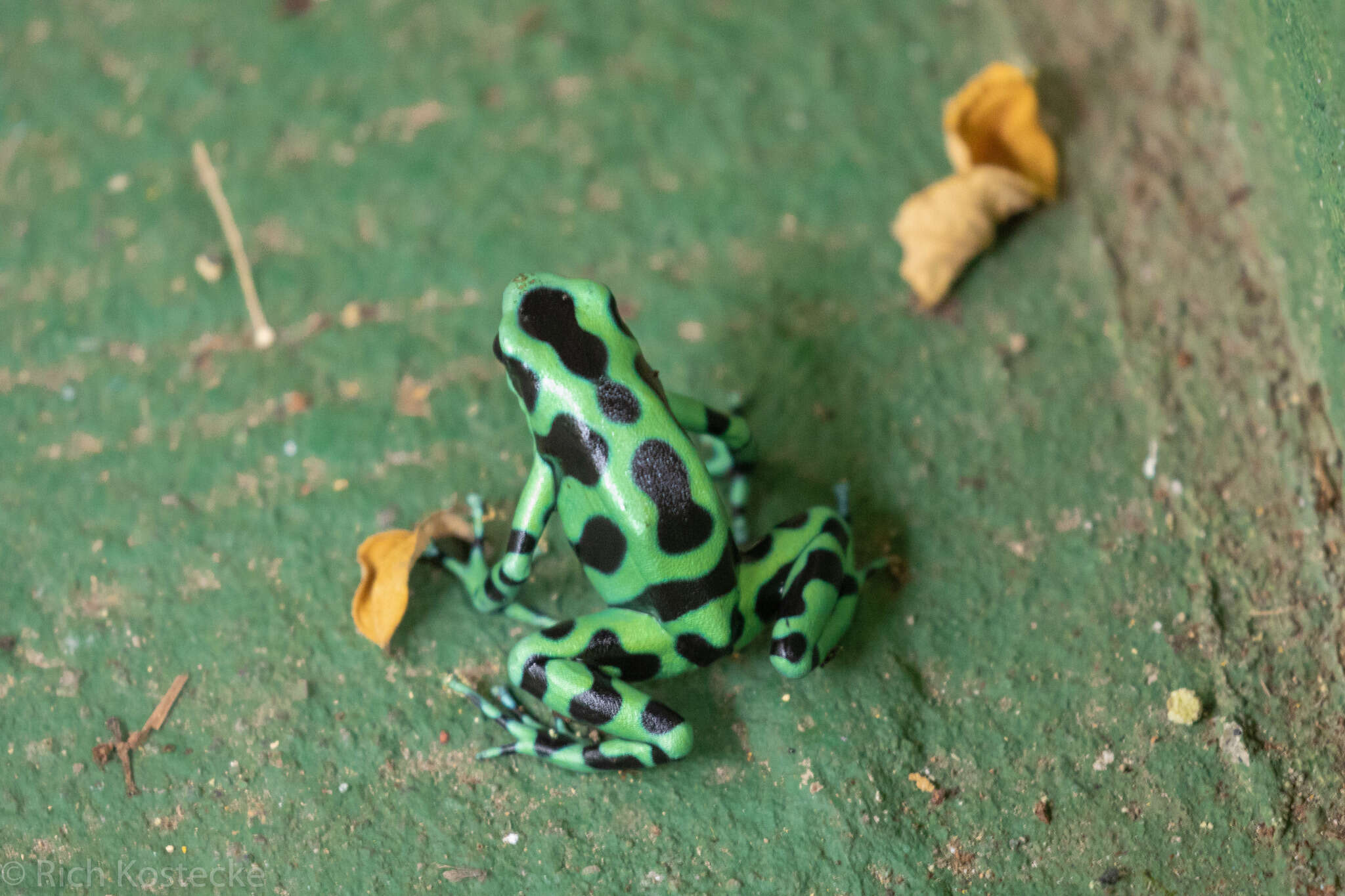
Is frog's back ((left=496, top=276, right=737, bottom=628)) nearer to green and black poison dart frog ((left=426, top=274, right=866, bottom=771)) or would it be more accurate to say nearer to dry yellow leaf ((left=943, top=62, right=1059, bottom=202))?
green and black poison dart frog ((left=426, top=274, right=866, bottom=771))

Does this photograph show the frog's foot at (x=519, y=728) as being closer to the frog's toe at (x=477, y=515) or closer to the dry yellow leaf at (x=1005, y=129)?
the frog's toe at (x=477, y=515)

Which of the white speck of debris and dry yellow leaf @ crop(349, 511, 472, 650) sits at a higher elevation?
the white speck of debris

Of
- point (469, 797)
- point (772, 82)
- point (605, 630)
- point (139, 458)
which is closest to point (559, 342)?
point (605, 630)

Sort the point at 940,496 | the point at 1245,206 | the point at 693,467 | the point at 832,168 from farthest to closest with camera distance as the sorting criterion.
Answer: the point at 832,168 → the point at 1245,206 → the point at 940,496 → the point at 693,467

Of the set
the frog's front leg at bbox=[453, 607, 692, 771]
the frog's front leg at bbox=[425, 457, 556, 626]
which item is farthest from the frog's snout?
the frog's front leg at bbox=[453, 607, 692, 771]

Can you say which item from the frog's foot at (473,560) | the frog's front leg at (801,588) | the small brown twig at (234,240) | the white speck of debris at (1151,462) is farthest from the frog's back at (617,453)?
the white speck of debris at (1151,462)

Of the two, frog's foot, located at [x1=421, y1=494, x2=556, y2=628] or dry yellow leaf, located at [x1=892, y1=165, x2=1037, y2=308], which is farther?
dry yellow leaf, located at [x1=892, y1=165, x2=1037, y2=308]

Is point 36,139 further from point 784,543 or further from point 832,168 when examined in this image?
point 784,543
